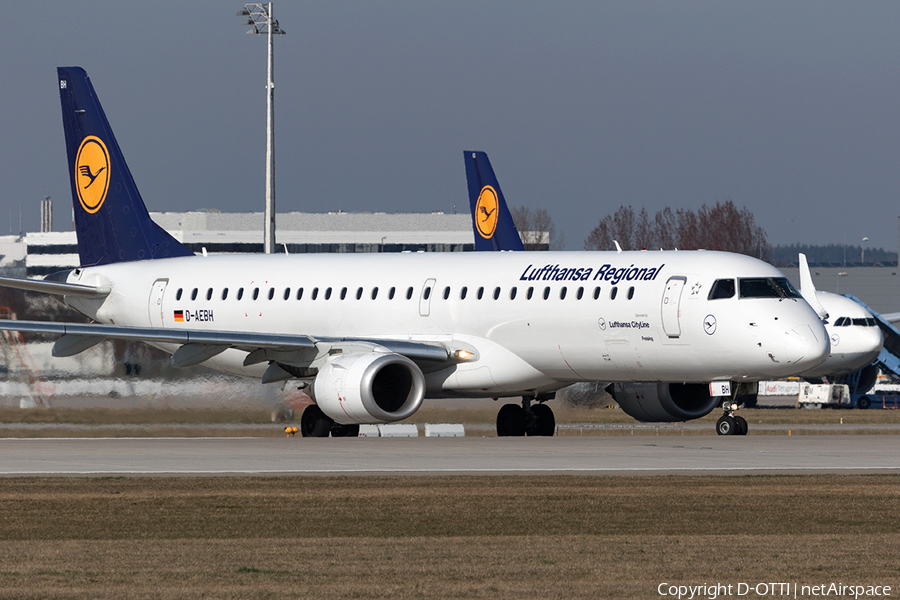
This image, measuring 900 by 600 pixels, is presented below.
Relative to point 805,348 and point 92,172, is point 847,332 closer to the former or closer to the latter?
point 805,348

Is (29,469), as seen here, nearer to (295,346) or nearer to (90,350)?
(295,346)

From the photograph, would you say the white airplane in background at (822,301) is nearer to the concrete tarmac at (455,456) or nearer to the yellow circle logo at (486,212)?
the yellow circle logo at (486,212)

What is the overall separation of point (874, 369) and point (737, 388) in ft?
129

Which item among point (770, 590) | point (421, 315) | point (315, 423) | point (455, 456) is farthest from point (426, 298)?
point (770, 590)

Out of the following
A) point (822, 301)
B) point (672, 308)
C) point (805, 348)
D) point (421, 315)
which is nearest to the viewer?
point (805, 348)

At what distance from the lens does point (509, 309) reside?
3000 centimetres

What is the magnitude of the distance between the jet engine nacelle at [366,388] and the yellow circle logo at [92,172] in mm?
10915

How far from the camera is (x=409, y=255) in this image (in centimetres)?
3369

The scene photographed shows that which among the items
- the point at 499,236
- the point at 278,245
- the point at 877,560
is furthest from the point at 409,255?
the point at 278,245

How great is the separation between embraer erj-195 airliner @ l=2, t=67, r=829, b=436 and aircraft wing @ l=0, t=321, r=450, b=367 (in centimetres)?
4

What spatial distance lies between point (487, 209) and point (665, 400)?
58.2ft

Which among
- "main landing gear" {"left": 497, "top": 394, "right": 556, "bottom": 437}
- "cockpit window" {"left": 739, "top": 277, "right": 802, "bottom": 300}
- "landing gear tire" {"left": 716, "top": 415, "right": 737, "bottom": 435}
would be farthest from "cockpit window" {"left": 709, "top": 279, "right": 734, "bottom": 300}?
"main landing gear" {"left": 497, "top": 394, "right": 556, "bottom": 437}

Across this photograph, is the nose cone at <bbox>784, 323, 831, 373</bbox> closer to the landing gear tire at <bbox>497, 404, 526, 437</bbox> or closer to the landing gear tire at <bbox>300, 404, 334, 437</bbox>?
the landing gear tire at <bbox>497, 404, 526, 437</bbox>

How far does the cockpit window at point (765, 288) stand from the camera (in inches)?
1079
